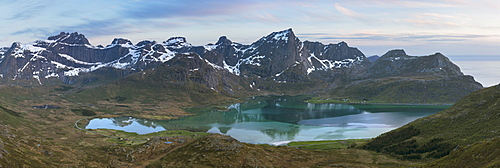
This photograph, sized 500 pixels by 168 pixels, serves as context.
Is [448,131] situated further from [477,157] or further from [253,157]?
[253,157]

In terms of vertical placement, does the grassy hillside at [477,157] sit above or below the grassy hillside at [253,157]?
above

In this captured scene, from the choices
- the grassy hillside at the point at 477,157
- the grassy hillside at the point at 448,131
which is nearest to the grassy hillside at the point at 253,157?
the grassy hillside at the point at 448,131

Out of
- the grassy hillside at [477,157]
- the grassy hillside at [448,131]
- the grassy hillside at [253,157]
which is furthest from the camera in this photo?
the grassy hillside at [448,131]

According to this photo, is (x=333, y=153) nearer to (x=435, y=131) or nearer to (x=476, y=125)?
(x=435, y=131)

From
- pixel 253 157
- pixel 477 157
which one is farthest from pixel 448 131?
pixel 253 157

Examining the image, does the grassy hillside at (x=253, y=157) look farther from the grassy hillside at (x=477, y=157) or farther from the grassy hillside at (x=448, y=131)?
the grassy hillside at (x=477, y=157)

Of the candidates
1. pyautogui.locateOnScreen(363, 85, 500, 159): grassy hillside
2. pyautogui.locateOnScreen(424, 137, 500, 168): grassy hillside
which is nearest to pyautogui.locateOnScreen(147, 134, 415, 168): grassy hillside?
pyautogui.locateOnScreen(363, 85, 500, 159): grassy hillside

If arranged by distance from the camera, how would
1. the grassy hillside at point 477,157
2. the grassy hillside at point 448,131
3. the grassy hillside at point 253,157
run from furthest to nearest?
the grassy hillside at point 448,131 < the grassy hillside at point 253,157 < the grassy hillside at point 477,157

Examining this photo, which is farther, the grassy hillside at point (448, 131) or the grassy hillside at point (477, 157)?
the grassy hillside at point (448, 131)
